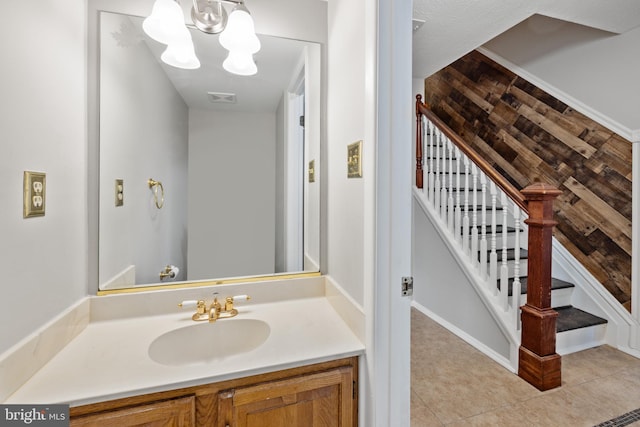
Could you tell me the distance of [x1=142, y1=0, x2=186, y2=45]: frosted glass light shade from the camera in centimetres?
115

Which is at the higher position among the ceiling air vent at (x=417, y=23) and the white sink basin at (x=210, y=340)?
the ceiling air vent at (x=417, y=23)

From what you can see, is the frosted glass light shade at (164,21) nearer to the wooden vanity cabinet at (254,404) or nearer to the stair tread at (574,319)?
the wooden vanity cabinet at (254,404)

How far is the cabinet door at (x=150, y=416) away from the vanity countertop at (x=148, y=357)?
0.15ft

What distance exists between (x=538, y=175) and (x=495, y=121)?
2.59 ft

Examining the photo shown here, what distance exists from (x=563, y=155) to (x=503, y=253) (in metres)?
1.31

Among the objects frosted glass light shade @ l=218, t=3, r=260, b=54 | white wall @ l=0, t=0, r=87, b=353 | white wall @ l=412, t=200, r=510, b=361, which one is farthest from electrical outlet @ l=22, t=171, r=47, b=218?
white wall @ l=412, t=200, r=510, b=361

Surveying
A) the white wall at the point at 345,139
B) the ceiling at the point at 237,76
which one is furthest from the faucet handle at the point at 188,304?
the ceiling at the point at 237,76

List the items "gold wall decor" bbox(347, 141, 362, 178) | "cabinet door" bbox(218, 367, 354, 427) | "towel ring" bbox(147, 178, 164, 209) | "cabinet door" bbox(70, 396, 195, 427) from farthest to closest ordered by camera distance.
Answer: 1. "towel ring" bbox(147, 178, 164, 209)
2. "gold wall decor" bbox(347, 141, 362, 178)
3. "cabinet door" bbox(218, 367, 354, 427)
4. "cabinet door" bbox(70, 396, 195, 427)

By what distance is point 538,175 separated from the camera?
2.92 m

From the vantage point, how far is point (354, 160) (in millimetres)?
1104

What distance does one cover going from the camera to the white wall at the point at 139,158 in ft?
4.06

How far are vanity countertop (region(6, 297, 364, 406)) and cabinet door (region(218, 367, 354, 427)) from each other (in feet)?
0.19

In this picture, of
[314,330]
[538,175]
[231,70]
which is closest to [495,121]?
[538,175]

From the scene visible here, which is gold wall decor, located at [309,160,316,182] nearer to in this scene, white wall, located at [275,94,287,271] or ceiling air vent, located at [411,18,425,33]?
white wall, located at [275,94,287,271]
